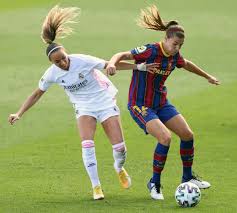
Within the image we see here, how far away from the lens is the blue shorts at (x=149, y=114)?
11.2m

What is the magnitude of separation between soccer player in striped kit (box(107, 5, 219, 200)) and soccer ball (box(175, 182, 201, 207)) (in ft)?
1.81

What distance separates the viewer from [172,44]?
36.3 ft

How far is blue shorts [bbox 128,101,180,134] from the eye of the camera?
1119cm

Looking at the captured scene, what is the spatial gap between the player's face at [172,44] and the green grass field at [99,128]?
187 centimetres

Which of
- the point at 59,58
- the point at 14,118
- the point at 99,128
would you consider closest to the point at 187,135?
the point at 59,58

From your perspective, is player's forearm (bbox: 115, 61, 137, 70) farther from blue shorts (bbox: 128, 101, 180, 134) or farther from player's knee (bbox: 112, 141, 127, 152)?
player's knee (bbox: 112, 141, 127, 152)

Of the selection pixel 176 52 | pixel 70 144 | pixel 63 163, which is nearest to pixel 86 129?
pixel 176 52

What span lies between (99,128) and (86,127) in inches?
251

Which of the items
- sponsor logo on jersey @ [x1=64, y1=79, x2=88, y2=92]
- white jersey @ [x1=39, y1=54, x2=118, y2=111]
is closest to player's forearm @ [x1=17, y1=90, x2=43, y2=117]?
white jersey @ [x1=39, y1=54, x2=118, y2=111]

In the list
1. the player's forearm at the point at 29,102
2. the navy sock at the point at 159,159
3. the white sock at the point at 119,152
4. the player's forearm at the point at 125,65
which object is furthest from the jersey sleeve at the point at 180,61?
the player's forearm at the point at 29,102

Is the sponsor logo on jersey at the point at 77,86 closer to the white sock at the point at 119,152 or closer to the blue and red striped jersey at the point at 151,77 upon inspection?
the blue and red striped jersey at the point at 151,77

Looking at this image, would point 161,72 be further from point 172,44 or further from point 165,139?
point 165,139

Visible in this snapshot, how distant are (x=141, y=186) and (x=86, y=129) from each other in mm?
1507

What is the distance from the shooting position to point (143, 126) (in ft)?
36.9
